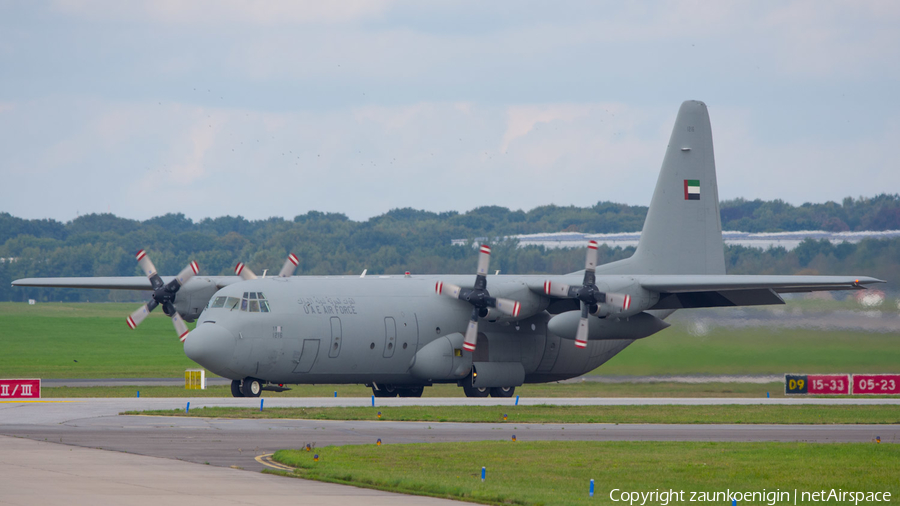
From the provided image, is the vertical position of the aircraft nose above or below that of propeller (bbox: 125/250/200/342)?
below

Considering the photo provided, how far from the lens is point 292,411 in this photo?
27.0 metres

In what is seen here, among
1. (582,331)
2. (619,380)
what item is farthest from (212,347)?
(619,380)

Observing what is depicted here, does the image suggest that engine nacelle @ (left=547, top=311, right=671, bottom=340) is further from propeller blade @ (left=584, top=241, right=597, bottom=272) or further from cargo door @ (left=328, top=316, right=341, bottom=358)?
cargo door @ (left=328, top=316, right=341, bottom=358)

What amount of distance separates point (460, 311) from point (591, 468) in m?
16.5

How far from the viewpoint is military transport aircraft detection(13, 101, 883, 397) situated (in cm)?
3014

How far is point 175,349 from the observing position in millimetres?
75062

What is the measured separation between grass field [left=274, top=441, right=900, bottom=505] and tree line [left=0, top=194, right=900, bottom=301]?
1926 centimetres

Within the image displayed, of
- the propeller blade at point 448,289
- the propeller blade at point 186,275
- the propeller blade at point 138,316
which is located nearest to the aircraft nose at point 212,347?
the propeller blade at point 138,316

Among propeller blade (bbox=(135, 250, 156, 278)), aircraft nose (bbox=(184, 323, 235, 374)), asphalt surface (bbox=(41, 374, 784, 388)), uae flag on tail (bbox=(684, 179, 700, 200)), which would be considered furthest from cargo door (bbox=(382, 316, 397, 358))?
uae flag on tail (bbox=(684, 179, 700, 200))

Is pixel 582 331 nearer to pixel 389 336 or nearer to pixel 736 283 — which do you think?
pixel 736 283

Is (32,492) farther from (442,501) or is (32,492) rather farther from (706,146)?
(706,146)

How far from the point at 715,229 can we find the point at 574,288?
8.16 metres
